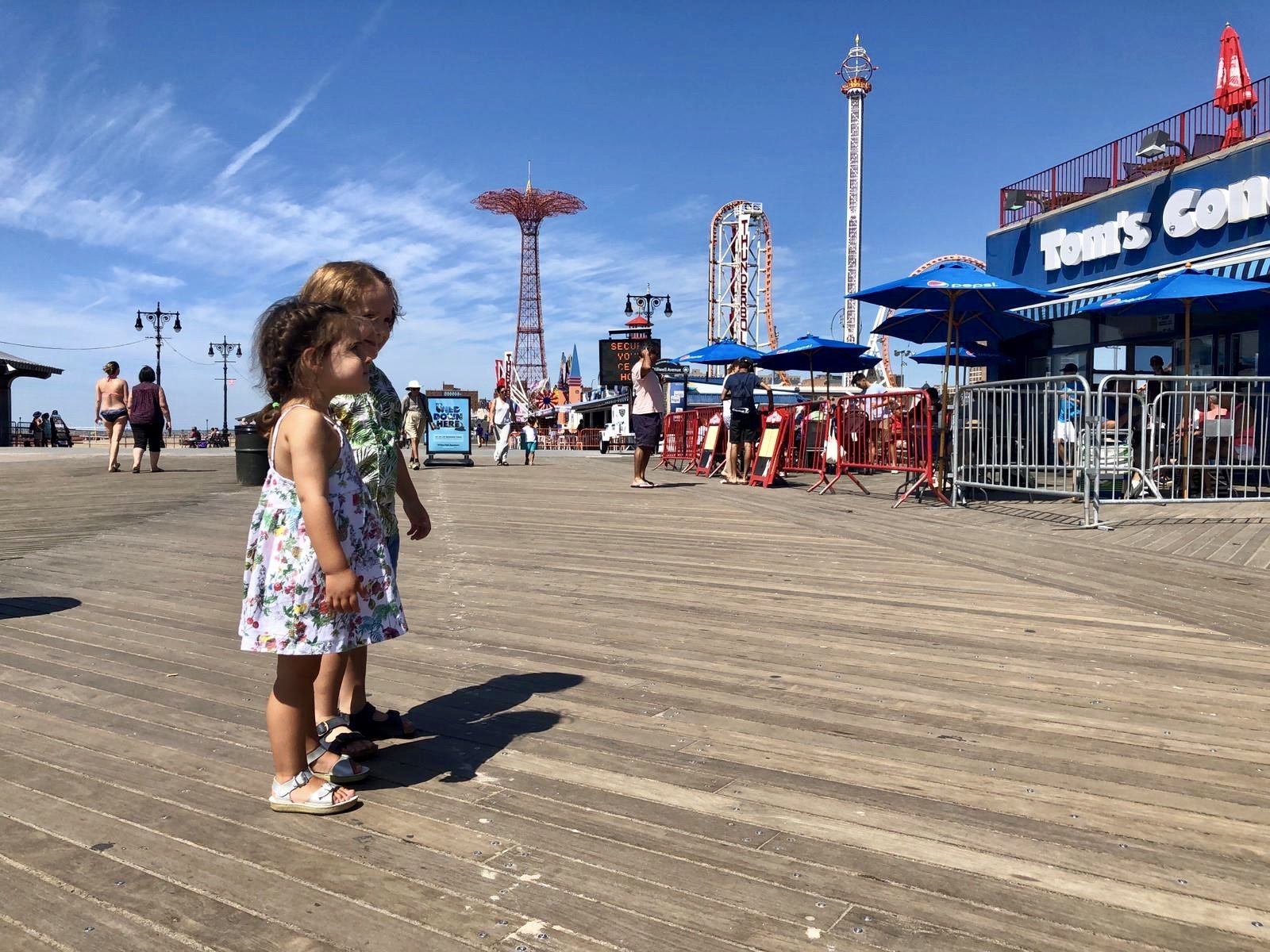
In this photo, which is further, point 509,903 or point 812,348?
point 812,348

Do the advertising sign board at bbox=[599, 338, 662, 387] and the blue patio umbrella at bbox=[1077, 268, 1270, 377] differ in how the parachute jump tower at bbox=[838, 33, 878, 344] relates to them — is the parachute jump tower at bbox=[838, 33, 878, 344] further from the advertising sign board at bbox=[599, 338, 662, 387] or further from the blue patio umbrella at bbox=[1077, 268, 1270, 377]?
the blue patio umbrella at bbox=[1077, 268, 1270, 377]

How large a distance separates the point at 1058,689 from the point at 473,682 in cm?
209

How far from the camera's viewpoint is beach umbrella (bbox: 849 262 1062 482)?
11.0 m

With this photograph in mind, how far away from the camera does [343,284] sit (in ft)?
9.29

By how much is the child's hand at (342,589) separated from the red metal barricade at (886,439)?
29.6ft

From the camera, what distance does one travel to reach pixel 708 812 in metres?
2.36

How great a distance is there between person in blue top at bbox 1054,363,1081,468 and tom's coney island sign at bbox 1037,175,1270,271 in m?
7.71

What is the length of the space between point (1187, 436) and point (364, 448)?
890 cm

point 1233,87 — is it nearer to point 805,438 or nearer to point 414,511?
point 805,438

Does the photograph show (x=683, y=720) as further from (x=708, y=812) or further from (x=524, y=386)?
(x=524, y=386)

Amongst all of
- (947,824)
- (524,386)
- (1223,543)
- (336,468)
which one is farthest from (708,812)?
(524,386)

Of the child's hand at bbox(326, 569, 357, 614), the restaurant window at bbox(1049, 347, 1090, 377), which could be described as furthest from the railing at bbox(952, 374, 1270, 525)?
the restaurant window at bbox(1049, 347, 1090, 377)

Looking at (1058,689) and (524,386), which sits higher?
(524,386)

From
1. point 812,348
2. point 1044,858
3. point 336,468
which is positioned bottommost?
A: point 1044,858
